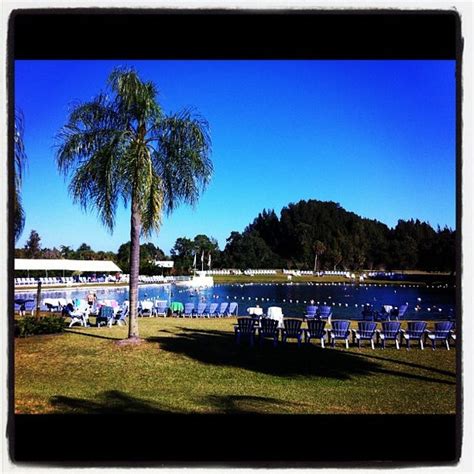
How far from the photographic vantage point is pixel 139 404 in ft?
20.9

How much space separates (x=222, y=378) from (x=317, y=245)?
83118 mm

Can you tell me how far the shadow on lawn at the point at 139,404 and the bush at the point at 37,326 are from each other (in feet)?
18.0

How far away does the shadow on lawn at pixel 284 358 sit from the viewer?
330 inches

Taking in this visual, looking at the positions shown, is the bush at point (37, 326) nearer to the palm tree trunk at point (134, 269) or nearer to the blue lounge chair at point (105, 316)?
the blue lounge chair at point (105, 316)

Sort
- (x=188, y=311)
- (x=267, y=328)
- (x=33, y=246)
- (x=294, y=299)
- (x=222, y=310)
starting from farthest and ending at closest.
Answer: (x=33, y=246), (x=294, y=299), (x=222, y=310), (x=188, y=311), (x=267, y=328)

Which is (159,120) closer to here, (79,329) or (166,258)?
(79,329)

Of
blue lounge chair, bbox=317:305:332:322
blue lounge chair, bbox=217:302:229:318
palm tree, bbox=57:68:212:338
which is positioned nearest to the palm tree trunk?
palm tree, bbox=57:68:212:338

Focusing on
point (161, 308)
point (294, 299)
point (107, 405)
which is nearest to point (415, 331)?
point (107, 405)

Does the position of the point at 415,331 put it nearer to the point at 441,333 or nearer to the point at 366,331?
the point at 441,333

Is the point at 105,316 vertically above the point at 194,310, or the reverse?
the point at 105,316

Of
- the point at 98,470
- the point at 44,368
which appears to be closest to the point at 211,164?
the point at 44,368

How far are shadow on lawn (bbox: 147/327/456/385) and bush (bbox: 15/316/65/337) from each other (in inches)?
97.8

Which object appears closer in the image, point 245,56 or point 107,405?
point 245,56

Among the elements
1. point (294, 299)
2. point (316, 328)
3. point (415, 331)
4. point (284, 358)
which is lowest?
point (294, 299)
